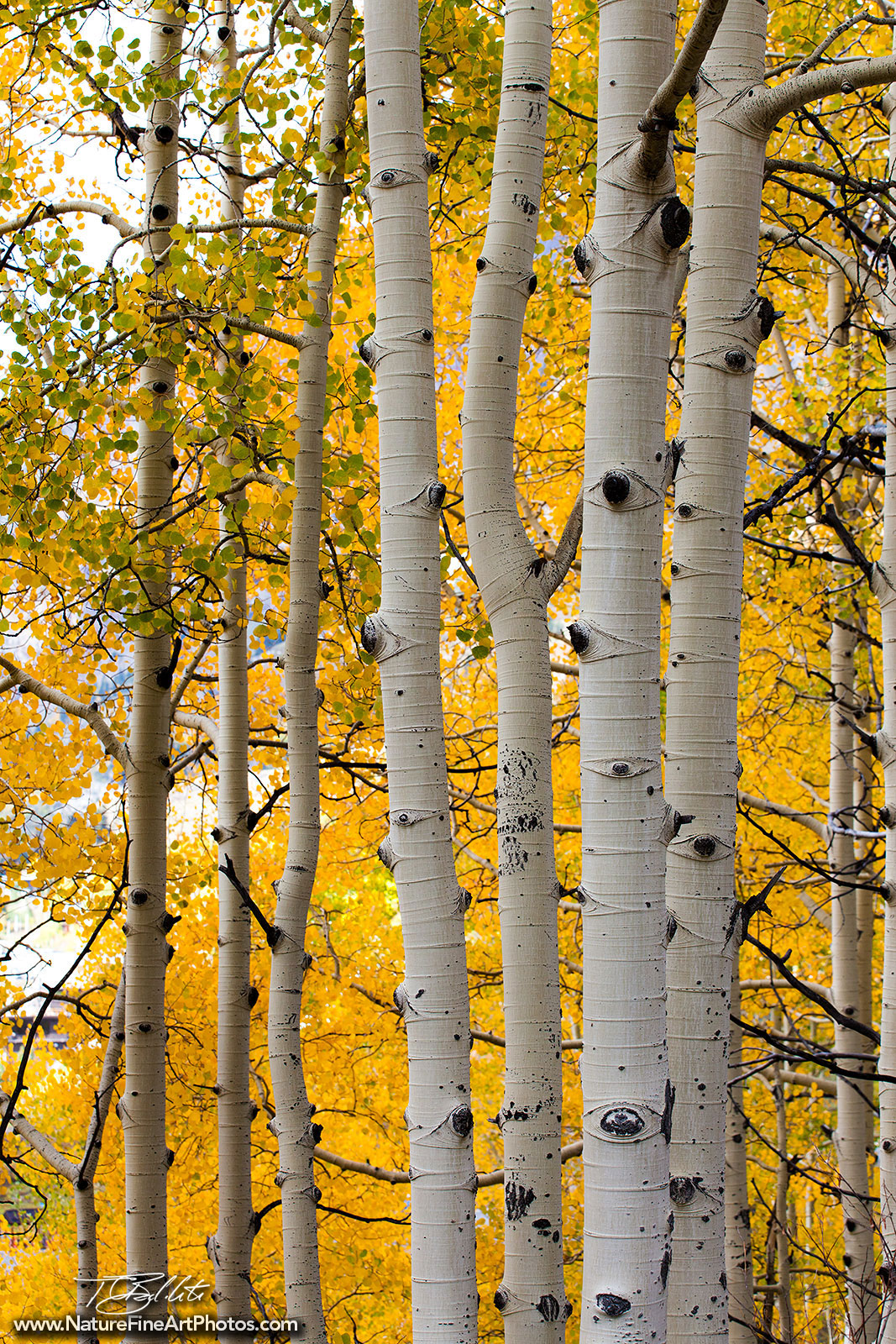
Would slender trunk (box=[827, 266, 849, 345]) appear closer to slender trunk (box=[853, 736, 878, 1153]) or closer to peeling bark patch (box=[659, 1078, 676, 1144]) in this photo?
slender trunk (box=[853, 736, 878, 1153])

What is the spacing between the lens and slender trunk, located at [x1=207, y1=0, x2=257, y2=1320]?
438 cm

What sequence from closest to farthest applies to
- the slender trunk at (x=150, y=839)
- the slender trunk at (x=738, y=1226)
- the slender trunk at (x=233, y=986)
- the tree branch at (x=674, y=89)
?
the tree branch at (x=674, y=89)
the slender trunk at (x=150, y=839)
the slender trunk at (x=233, y=986)
the slender trunk at (x=738, y=1226)

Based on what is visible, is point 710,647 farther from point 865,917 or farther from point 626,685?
point 865,917

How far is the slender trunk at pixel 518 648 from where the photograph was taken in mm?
2689

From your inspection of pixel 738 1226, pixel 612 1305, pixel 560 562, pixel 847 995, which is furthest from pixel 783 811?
pixel 612 1305

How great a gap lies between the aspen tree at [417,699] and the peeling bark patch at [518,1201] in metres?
0.38

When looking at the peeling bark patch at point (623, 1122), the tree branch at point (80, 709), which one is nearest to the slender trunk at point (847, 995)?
the tree branch at point (80, 709)

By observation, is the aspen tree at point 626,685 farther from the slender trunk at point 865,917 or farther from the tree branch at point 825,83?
the slender trunk at point 865,917

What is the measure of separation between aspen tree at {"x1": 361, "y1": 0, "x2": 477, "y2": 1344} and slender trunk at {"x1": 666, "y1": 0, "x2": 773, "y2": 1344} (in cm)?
48

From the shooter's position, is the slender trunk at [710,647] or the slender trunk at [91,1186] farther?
the slender trunk at [91,1186]

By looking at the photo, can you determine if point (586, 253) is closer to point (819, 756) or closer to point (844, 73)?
point (844, 73)

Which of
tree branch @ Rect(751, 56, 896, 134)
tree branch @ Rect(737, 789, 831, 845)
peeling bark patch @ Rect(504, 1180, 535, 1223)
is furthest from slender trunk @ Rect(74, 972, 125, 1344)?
tree branch @ Rect(751, 56, 896, 134)

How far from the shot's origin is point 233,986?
4.46 meters

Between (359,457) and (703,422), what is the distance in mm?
1913
